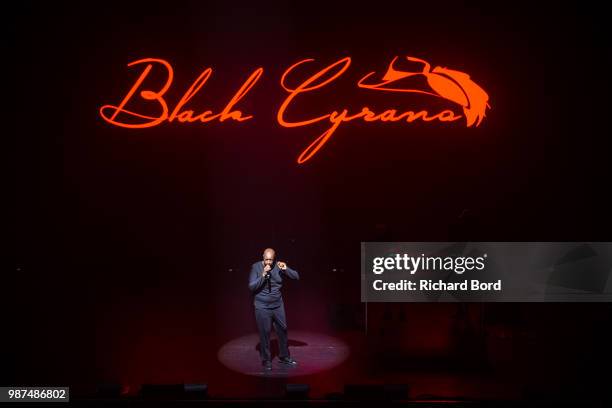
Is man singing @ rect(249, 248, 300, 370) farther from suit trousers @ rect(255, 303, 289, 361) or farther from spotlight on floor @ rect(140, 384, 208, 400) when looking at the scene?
spotlight on floor @ rect(140, 384, 208, 400)

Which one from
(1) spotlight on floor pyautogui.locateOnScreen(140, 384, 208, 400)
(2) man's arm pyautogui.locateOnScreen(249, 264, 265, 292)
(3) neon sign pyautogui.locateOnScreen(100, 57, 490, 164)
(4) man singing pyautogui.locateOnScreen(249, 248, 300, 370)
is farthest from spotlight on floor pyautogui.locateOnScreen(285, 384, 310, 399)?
(3) neon sign pyautogui.locateOnScreen(100, 57, 490, 164)

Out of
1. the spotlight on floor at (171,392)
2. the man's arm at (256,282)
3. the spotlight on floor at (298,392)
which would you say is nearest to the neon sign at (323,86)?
the man's arm at (256,282)

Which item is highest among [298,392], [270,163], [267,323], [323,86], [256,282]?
[323,86]

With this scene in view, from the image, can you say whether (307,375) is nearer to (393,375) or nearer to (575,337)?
(393,375)

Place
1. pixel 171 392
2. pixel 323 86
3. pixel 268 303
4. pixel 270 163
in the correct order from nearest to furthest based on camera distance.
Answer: pixel 171 392 < pixel 268 303 < pixel 323 86 < pixel 270 163

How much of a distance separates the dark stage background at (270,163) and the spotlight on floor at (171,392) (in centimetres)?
256

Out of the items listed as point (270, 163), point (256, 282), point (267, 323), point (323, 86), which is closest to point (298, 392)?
point (267, 323)

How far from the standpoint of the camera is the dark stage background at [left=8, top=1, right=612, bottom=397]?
7395 mm

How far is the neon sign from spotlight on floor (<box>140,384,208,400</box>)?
12.7 feet

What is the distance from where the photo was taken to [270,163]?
25.0 feet

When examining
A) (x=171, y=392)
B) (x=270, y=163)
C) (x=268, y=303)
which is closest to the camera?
(x=171, y=392)

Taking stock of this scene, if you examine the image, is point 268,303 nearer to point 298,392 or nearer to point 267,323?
point 267,323

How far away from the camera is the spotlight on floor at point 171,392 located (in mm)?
4539

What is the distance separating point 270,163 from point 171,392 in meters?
3.96
